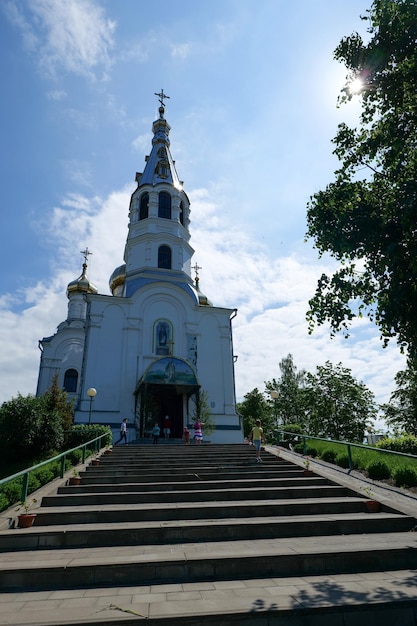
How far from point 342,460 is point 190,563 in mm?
7474

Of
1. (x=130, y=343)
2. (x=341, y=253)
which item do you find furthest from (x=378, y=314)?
(x=130, y=343)

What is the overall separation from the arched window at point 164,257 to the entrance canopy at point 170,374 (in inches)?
322

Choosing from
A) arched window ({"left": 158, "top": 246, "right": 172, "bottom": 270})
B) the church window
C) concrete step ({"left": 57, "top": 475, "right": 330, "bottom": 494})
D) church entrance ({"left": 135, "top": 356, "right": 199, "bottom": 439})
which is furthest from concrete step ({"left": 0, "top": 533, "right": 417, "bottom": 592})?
arched window ({"left": 158, "top": 246, "right": 172, "bottom": 270})

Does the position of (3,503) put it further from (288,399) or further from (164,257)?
(288,399)

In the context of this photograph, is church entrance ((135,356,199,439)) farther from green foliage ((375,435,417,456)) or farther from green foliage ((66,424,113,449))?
green foliage ((375,435,417,456))

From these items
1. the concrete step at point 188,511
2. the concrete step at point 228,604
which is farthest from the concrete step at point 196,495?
the concrete step at point 228,604

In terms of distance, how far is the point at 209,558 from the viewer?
501 centimetres

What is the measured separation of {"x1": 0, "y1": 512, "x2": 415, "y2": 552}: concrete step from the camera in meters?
5.93

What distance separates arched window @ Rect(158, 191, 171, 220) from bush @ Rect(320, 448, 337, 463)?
68.7 ft

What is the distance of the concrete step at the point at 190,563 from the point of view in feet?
15.7

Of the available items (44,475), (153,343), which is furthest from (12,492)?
(153,343)

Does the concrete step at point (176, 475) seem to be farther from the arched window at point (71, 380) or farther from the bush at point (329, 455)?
the arched window at point (71, 380)

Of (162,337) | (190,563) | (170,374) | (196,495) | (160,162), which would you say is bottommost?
(190,563)

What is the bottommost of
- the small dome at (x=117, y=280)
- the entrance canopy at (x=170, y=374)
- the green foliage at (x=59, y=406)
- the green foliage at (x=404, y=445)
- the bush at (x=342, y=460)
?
the bush at (x=342, y=460)
